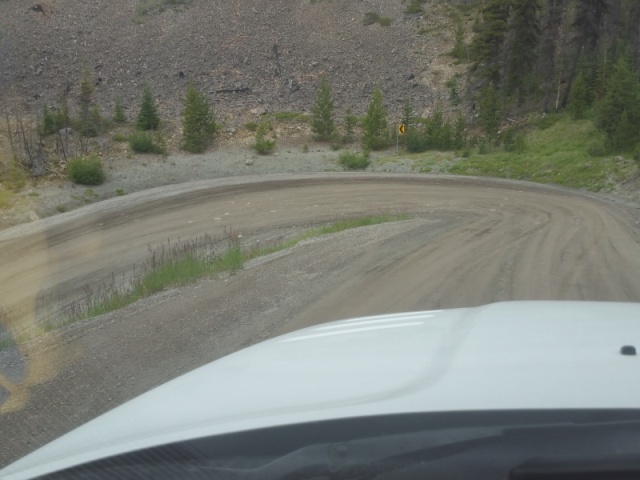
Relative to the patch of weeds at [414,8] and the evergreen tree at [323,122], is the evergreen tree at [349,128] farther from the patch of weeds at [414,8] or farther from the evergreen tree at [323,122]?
the patch of weeds at [414,8]

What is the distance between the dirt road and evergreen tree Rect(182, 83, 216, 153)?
1060 centimetres

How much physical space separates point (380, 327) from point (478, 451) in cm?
170

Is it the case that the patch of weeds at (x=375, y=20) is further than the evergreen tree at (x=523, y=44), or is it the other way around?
the patch of weeds at (x=375, y=20)

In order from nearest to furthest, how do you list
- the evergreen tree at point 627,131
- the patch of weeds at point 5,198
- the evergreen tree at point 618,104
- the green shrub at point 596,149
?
the patch of weeds at point 5,198 → the evergreen tree at point 627,131 → the evergreen tree at point 618,104 → the green shrub at point 596,149

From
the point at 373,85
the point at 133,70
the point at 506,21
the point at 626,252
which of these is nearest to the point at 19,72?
the point at 133,70

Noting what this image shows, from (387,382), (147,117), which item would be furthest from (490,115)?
(387,382)

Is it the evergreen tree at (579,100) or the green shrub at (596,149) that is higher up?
the evergreen tree at (579,100)

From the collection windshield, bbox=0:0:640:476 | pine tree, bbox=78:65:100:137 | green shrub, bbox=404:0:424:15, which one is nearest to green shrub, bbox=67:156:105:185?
windshield, bbox=0:0:640:476

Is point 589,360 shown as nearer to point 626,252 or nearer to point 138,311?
point 138,311

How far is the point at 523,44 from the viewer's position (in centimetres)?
5144

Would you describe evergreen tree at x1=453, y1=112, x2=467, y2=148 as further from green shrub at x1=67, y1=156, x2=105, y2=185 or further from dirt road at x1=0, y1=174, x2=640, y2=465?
green shrub at x1=67, y1=156, x2=105, y2=185

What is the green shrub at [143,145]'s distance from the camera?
1550 inches

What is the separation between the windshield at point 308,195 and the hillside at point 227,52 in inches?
9.2

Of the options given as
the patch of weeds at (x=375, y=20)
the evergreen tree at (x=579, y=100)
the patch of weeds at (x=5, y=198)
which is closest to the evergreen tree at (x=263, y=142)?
the patch of weeds at (x=5, y=198)
